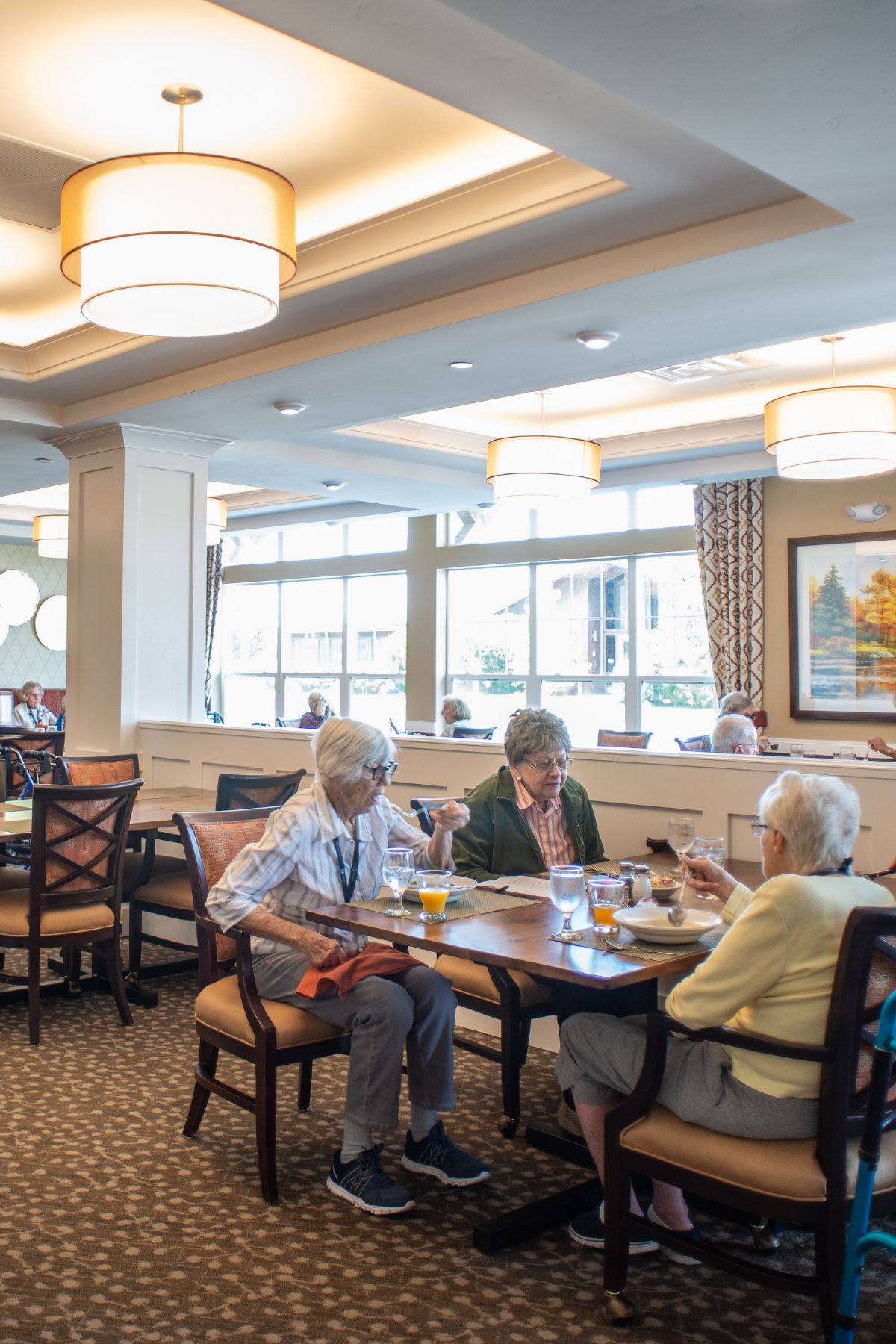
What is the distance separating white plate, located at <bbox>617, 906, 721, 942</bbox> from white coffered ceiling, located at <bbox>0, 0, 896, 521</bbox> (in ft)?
6.34

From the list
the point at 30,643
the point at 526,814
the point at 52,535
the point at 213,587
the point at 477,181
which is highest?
the point at 477,181

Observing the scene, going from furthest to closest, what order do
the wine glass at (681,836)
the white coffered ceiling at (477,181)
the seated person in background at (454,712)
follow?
the seated person in background at (454,712), the wine glass at (681,836), the white coffered ceiling at (477,181)

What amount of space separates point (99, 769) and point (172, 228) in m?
2.97

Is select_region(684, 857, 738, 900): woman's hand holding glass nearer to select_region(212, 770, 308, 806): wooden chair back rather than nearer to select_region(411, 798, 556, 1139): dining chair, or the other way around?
select_region(411, 798, 556, 1139): dining chair

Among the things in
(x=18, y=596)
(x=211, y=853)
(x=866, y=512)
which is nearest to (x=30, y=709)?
(x=18, y=596)

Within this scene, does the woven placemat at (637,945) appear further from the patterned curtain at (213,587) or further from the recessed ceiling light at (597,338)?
the patterned curtain at (213,587)

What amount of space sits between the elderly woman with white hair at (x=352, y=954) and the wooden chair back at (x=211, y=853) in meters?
0.19

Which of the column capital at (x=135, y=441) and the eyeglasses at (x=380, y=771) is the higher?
the column capital at (x=135, y=441)

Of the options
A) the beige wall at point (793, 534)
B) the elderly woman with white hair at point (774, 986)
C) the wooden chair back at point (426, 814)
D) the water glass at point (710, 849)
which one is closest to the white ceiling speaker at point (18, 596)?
the beige wall at point (793, 534)

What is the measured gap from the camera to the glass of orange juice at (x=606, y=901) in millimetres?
2539

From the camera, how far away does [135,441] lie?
6414 mm

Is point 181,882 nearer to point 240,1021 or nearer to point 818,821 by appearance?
point 240,1021

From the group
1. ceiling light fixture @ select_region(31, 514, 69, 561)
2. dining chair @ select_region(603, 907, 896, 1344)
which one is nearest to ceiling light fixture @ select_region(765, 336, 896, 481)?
dining chair @ select_region(603, 907, 896, 1344)

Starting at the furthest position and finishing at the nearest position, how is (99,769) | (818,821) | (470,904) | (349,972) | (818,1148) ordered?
(99,769) → (470,904) → (349,972) → (818,821) → (818,1148)
